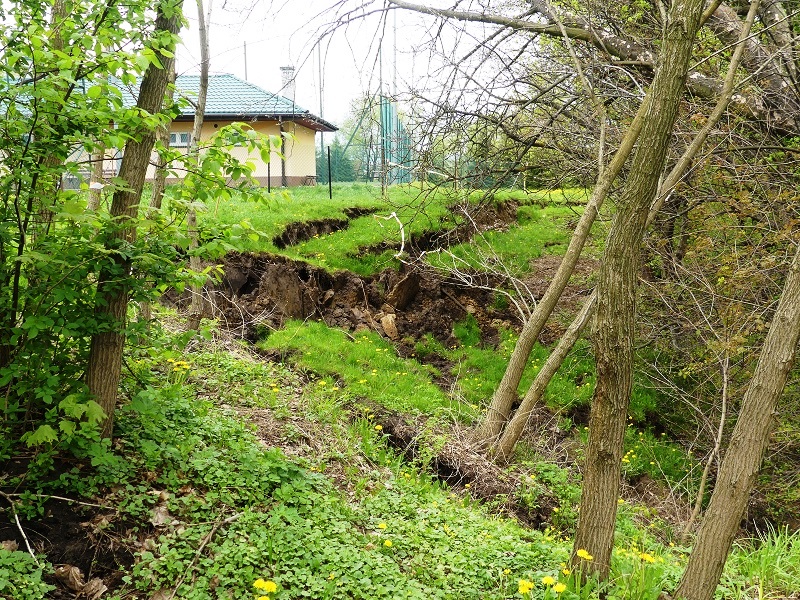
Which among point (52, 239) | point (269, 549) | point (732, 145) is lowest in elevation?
point (269, 549)

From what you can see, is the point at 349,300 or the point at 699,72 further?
the point at 349,300

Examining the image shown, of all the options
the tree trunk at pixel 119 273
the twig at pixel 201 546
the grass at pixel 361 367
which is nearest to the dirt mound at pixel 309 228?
the grass at pixel 361 367

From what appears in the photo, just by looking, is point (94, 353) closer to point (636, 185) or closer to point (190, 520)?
point (190, 520)

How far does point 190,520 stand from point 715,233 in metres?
6.82

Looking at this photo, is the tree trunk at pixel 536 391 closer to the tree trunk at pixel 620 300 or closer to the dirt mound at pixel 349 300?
the dirt mound at pixel 349 300

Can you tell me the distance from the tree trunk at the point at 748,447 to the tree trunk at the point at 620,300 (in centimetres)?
52

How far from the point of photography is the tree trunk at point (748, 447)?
3.48 m

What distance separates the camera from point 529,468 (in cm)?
732

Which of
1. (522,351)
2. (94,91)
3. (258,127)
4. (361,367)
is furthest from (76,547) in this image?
(258,127)

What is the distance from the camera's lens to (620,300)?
3.60 m

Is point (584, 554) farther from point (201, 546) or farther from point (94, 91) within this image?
point (94, 91)

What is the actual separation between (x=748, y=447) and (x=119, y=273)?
13.0 ft

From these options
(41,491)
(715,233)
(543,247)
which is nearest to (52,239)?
(41,491)

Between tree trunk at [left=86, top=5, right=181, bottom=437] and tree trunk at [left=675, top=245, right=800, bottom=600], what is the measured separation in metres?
3.79
